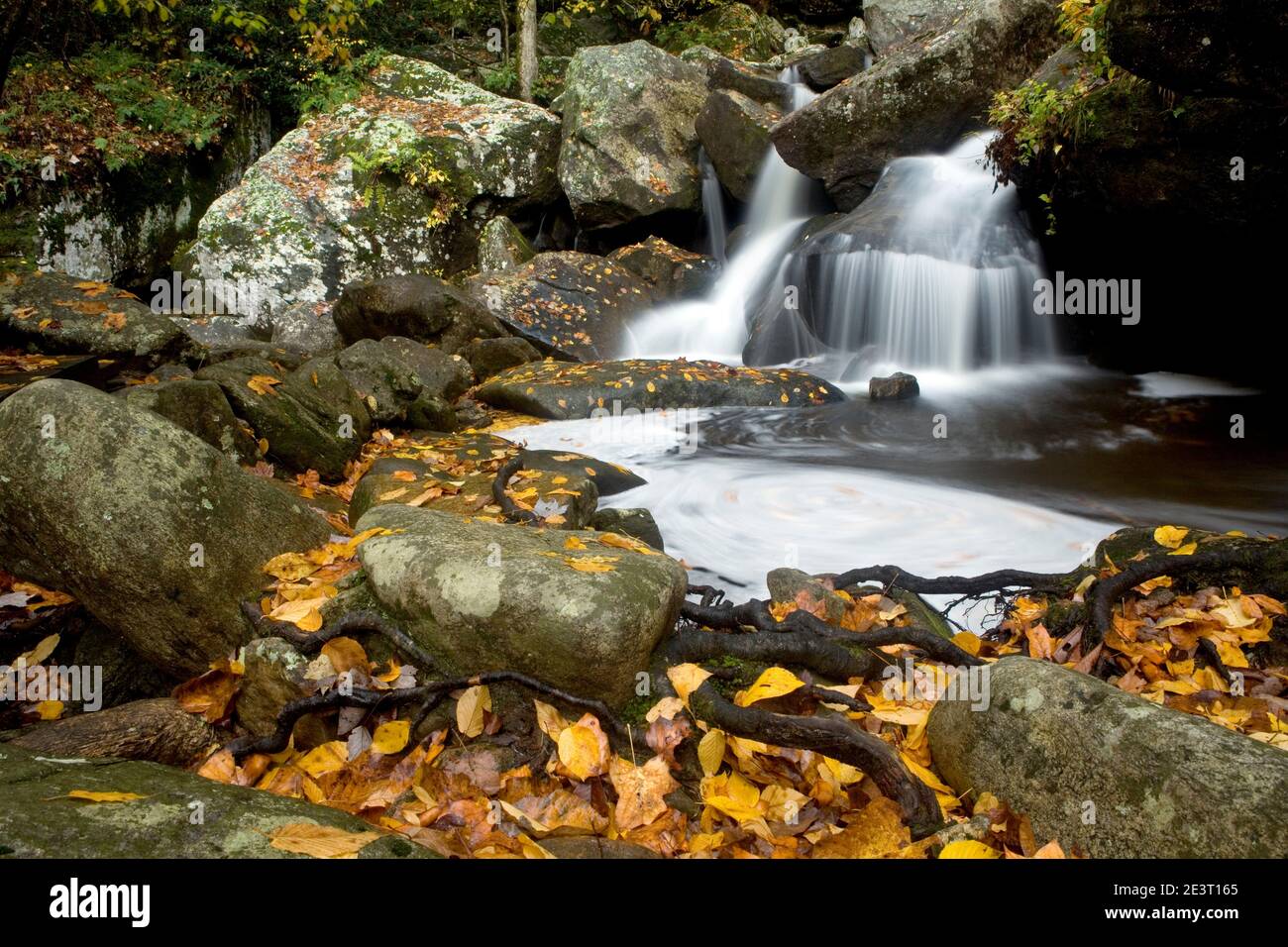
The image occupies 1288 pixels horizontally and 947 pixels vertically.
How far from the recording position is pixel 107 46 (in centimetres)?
1527

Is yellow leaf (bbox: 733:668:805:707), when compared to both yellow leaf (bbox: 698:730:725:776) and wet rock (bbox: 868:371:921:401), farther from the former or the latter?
wet rock (bbox: 868:371:921:401)

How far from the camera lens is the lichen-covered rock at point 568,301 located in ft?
39.8

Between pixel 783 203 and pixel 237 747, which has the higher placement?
pixel 783 203

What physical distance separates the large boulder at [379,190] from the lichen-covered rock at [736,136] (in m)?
3.56

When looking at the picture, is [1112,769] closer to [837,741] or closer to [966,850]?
[966,850]

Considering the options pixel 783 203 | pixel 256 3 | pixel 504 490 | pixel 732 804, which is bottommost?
pixel 732 804

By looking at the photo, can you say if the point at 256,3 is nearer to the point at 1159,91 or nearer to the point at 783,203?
the point at 783,203

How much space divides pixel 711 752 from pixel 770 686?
333 millimetres

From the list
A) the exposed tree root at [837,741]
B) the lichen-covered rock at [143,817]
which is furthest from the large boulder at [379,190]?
the exposed tree root at [837,741]

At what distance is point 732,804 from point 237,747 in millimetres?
1756

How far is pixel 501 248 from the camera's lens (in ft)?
48.3

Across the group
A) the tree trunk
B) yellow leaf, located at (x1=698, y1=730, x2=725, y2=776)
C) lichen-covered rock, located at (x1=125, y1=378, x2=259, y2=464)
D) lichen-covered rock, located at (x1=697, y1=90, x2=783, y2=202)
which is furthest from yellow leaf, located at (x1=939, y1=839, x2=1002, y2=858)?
the tree trunk

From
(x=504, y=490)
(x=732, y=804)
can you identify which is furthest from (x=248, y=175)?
(x=732, y=804)
